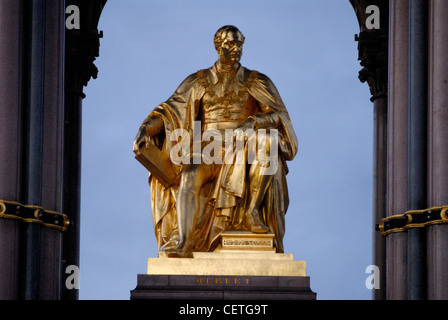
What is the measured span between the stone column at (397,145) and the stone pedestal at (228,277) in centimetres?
141

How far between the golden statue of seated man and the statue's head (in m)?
0.01

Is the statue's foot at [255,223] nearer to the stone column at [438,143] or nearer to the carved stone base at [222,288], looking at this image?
the carved stone base at [222,288]

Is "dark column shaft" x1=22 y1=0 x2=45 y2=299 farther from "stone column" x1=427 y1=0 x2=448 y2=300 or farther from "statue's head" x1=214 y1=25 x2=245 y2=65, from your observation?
"stone column" x1=427 y1=0 x2=448 y2=300

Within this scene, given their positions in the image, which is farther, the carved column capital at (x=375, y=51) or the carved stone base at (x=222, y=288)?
the carved column capital at (x=375, y=51)

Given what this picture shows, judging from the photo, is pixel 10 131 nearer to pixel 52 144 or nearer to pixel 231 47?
pixel 52 144

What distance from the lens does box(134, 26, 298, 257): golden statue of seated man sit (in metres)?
20.0

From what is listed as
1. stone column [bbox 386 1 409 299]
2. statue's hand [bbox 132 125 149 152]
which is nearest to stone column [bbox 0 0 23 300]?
statue's hand [bbox 132 125 149 152]

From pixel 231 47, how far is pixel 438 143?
11.8 ft

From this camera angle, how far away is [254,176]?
19938 mm

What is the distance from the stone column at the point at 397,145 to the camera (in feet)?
64.2

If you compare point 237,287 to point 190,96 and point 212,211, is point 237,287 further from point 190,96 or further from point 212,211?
point 190,96

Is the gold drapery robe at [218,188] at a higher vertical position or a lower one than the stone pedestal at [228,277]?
higher

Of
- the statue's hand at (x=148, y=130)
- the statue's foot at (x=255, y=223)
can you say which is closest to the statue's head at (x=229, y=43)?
the statue's hand at (x=148, y=130)
